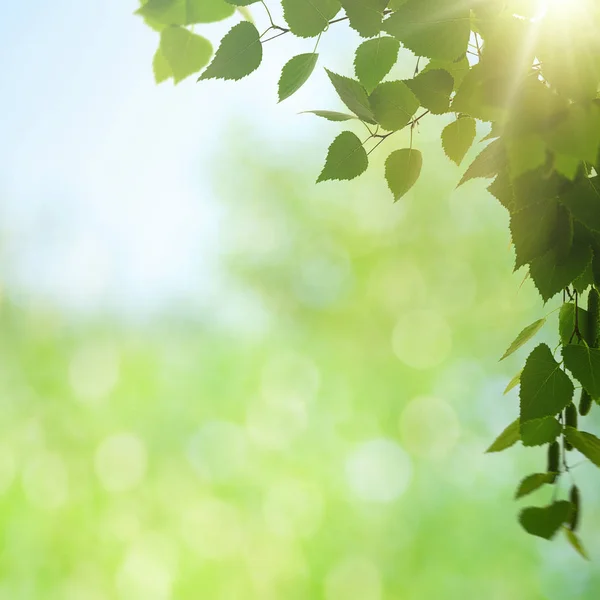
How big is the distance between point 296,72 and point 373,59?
2.5 inches

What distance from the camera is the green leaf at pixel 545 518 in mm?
468

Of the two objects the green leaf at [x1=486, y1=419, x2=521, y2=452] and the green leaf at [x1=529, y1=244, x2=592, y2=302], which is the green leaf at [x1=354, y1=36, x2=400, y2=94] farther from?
the green leaf at [x1=486, y1=419, x2=521, y2=452]

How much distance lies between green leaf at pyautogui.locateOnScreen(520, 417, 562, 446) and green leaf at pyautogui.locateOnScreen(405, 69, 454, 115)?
0.26 meters

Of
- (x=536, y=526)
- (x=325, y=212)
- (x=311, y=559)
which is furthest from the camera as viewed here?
(x=325, y=212)

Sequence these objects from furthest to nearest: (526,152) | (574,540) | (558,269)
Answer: (574,540), (558,269), (526,152)

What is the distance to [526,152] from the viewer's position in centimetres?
31

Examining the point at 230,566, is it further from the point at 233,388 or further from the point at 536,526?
the point at 536,526

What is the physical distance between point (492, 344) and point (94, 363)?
15.3 ft

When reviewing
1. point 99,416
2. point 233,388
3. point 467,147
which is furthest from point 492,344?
point 467,147

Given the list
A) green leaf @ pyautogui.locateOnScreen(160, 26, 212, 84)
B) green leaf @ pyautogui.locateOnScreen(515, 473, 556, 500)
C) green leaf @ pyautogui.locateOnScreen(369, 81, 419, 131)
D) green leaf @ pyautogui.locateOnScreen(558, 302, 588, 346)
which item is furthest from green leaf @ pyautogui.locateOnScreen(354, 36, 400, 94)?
green leaf @ pyautogui.locateOnScreen(515, 473, 556, 500)

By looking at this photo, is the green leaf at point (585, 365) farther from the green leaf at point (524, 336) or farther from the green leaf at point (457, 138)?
the green leaf at point (457, 138)

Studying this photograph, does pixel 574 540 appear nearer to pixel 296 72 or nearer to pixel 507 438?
pixel 507 438

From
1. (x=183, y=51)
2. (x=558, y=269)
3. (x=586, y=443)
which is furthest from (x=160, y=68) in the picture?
(x=586, y=443)

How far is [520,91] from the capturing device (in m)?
0.34
